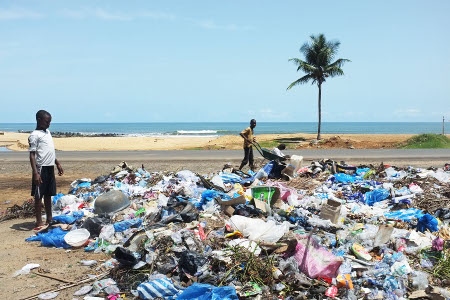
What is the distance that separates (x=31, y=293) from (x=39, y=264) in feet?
2.77

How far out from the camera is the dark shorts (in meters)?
6.31

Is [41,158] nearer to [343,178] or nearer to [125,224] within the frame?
[125,224]

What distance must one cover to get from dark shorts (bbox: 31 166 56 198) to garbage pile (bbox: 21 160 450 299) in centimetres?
53

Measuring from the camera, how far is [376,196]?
7746mm

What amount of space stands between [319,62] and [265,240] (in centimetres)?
2485

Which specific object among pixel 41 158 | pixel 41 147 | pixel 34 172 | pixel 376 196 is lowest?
pixel 376 196

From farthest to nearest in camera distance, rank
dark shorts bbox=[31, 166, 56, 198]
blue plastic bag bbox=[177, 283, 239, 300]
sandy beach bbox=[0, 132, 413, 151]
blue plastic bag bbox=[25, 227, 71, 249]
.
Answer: sandy beach bbox=[0, 132, 413, 151]
dark shorts bbox=[31, 166, 56, 198]
blue plastic bag bbox=[25, 227, 71, 249]
blue plastic bag bbox=[177, 283, 239, 300]

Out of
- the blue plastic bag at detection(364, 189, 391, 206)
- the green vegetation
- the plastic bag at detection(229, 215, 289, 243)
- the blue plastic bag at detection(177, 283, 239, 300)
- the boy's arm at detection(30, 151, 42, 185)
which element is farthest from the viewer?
the green vegetation

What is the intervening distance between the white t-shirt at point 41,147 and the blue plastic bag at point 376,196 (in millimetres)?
5454

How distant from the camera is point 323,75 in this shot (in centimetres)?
2845

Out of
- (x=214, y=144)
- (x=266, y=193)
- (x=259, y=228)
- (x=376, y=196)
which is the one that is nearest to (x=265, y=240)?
(x=259, y=228)

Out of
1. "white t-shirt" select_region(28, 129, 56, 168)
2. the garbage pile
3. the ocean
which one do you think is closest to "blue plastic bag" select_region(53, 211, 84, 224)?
the garbage pile

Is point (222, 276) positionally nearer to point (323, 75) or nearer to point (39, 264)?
point (39, 264)

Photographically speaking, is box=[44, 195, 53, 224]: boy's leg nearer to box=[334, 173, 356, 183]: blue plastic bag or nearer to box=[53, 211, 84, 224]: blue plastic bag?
box=[53, 211, 84, 224]: blue plastic bag
